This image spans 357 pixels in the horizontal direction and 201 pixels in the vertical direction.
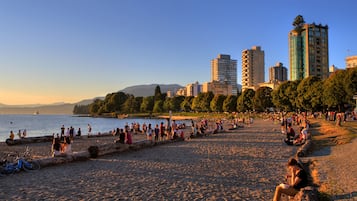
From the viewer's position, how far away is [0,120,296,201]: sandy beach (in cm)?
920

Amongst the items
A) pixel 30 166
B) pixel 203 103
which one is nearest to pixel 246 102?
pixel 203 103

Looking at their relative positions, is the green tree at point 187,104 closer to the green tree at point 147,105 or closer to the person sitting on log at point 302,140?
the green tree at point 147,105

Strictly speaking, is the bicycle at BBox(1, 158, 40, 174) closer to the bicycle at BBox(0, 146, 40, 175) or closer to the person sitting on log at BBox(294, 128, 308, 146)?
the bicycle at BBox(0, 146, 40, 175)

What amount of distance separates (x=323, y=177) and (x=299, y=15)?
493ft

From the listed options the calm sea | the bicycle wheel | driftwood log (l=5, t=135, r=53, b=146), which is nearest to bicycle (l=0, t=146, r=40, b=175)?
the bicycle wheel

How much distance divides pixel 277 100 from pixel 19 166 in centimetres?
8450

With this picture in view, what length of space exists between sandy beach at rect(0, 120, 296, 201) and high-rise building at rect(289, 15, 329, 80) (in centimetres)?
13348

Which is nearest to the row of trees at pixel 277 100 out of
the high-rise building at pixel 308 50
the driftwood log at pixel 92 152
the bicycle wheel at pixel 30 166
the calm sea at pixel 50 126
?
the calm sea at pixel 50 126

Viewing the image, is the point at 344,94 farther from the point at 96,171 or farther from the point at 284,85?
the point at 96,171

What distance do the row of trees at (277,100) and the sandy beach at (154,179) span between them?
5071 centimetres

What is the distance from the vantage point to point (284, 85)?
3477 inches

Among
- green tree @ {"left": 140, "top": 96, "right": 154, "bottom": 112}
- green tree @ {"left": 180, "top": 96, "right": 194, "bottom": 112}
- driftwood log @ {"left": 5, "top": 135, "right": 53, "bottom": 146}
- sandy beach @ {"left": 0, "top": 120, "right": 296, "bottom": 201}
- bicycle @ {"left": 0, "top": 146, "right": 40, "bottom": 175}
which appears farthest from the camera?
green tree @ {"left": 140, "top": 96, "right": 154, "bottom": 112}

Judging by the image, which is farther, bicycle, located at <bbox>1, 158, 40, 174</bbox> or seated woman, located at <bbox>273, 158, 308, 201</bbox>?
bicycle, located at <bbox>1, 158, 40, 174</bbox>

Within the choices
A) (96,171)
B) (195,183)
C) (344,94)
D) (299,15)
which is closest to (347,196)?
(195,183)
